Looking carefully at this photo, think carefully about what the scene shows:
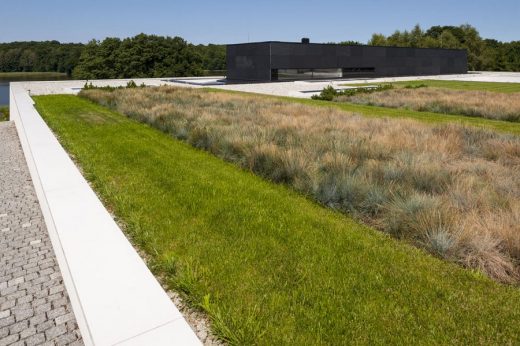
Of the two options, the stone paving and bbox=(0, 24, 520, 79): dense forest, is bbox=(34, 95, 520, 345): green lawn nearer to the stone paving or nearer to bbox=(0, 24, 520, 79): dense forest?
the stone paving

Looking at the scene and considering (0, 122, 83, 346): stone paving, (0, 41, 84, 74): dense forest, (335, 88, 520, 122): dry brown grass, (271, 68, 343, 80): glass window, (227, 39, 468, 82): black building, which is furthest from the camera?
(0, 41, 84, 74): dense forest

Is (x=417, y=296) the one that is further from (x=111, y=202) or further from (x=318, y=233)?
(x=111, y=202)

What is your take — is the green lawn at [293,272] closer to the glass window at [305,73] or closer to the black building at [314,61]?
the black building at [314,61]

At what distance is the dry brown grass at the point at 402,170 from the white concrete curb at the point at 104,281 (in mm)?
3132

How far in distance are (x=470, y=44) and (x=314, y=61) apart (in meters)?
52.3

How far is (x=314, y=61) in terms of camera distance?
3934 cm

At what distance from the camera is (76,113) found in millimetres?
15180

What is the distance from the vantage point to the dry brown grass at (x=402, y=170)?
14.3ft

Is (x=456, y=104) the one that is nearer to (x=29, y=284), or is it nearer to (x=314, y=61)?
(x=29, y=284)

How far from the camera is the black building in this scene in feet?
123

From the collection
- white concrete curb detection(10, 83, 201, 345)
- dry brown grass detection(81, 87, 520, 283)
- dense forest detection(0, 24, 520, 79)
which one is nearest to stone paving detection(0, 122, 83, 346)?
white concrete curb detection(10, 83, 201, 345)

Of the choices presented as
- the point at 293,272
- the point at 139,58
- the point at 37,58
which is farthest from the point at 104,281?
the point at 37,58

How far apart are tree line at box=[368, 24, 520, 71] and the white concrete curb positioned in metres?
79.4

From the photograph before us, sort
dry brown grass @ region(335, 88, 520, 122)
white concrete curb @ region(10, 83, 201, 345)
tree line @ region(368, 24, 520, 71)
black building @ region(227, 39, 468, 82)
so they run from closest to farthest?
white concrete curb @ region(10, 83, 201, 345), dry brown grass @ region(335, 88, 520, 122), black building @ region(227, 39, 468, 82), tree line @ region(368, 24, 520, 71)
